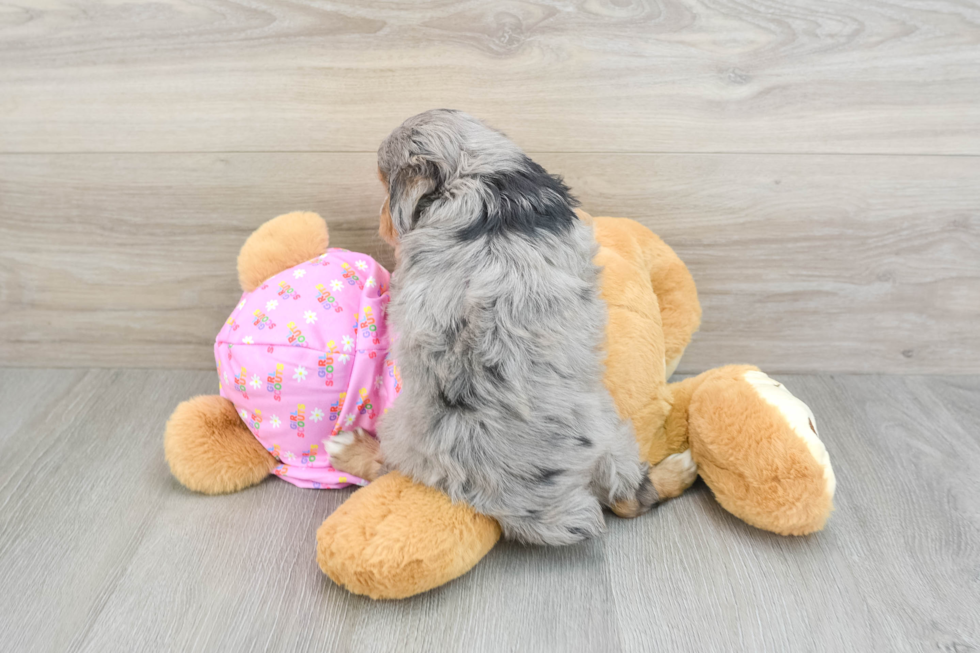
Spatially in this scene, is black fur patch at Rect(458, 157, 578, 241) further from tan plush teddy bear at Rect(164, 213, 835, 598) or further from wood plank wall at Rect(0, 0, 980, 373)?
wood plank wall at Rect(0, 0, 980, 373)

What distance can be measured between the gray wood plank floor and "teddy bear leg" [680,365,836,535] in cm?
5

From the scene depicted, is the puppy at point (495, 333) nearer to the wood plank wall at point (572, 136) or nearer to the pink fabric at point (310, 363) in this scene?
the pink fabric at point (310, 363)

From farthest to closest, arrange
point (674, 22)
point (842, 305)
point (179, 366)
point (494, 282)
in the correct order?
point (179, 366) < point (842, 305) < point (674, 22) < point (494, 282)

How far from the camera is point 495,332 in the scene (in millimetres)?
713

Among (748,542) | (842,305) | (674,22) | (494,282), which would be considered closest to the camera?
(494,282)

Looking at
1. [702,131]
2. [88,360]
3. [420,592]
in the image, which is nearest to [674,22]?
[702,131]

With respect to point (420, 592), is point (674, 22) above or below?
above

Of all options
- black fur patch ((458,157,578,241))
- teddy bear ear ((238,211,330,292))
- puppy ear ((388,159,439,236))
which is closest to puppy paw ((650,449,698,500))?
black fur patch ((458,157,578,241))

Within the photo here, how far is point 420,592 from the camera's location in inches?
29.8

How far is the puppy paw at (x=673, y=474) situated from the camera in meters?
0.89

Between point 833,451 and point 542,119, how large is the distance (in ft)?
2.23

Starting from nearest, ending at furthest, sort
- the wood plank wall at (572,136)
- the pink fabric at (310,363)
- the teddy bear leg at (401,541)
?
the teddy bear leg at (401,541) → the pink fabric at (310,363) → the wood plank wall at (572,136)

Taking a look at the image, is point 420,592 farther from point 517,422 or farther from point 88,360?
point 88,360

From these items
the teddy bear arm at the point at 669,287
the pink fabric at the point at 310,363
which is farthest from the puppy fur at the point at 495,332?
the teddy bear arm at the point at 669,287
